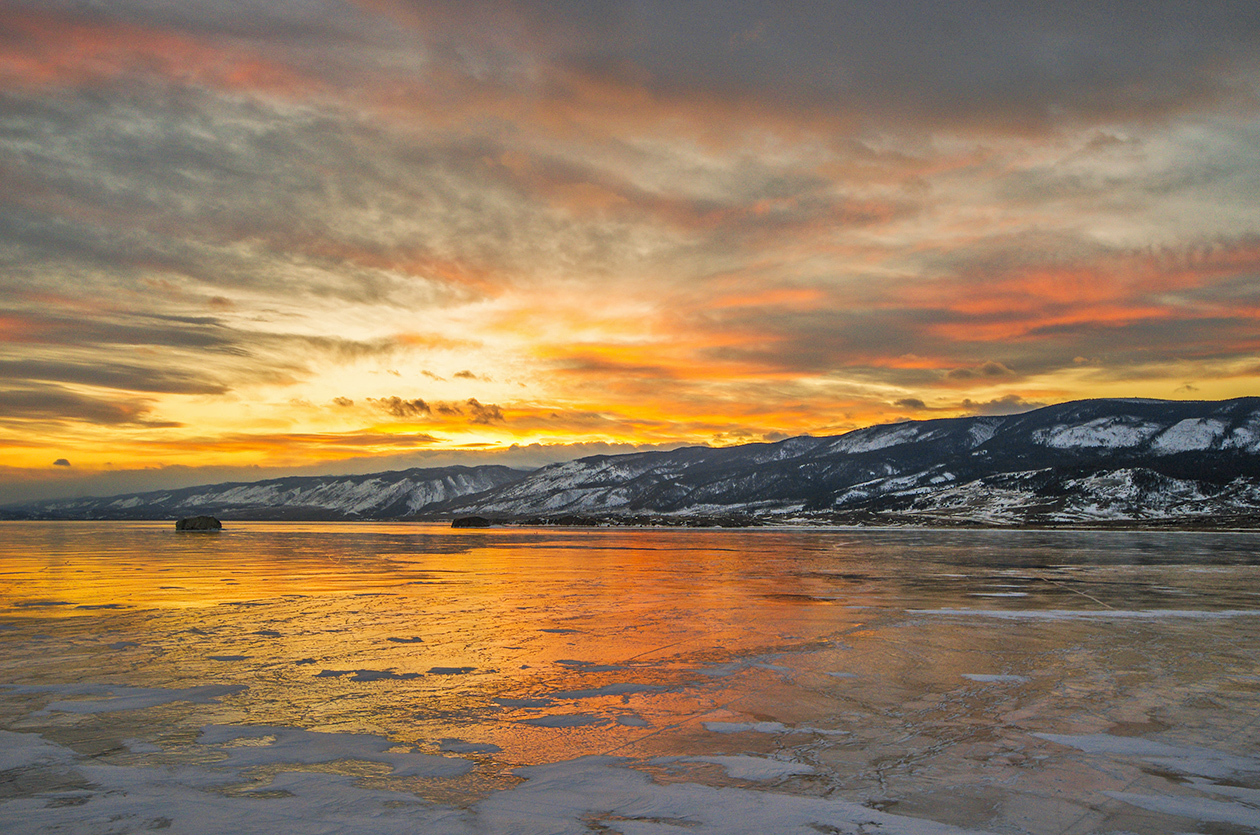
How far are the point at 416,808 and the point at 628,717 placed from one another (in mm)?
4690

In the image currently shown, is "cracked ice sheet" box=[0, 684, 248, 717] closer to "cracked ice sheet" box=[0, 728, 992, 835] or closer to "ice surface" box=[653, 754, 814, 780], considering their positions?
"cracked ice sheet" box=[0, 728, 992, 835]

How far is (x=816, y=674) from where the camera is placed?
15320mm

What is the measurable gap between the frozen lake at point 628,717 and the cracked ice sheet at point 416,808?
0.13ft

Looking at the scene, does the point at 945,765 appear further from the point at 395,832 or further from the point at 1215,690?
the point at 1215,690

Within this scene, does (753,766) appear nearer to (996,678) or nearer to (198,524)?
(996,678)

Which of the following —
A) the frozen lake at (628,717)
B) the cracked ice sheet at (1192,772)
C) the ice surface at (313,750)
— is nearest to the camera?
the cracked ice sheet at (1192,772)

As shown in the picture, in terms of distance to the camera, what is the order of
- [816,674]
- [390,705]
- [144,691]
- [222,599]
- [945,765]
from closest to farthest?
[945,765]
[390,705]
[144,691]
[816,674]
[222,599]

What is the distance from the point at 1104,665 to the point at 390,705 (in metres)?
15.1

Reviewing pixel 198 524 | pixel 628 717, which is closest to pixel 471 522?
pixel 198 524

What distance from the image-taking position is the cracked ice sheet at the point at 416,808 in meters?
7.68

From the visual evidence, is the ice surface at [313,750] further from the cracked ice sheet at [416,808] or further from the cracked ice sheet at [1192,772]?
the cracked ice sheet at [1192,772]

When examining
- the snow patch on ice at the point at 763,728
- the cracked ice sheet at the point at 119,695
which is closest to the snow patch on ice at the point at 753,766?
the snow patch on ice at the point at 763,728

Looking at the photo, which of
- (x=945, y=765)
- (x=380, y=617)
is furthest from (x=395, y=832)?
(x=380, y=617)

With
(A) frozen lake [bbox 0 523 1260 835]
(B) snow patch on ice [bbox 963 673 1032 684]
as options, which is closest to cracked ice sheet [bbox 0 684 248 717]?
(A) frozen lake [bbox 0 523 1260 835]
